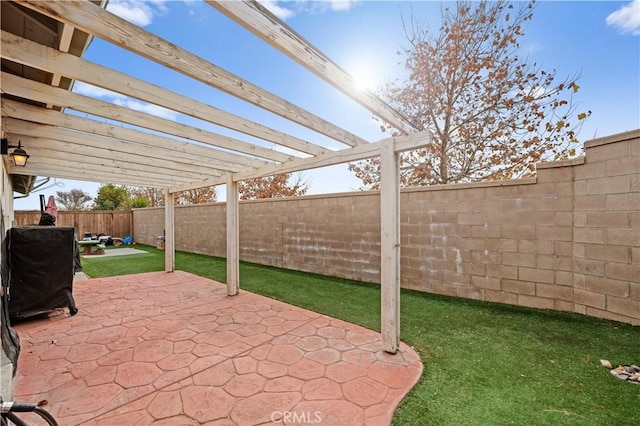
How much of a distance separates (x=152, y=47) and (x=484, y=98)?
894 cm

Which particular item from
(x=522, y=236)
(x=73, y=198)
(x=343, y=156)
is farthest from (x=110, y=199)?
(x=522, y=236)

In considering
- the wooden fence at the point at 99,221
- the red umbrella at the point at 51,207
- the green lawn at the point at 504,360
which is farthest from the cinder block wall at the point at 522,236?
the wooden fence at the point at 99,221

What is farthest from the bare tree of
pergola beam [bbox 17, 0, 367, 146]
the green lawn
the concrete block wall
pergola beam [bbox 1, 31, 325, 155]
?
pergola beam [bbox 17, 0, 367, 146]

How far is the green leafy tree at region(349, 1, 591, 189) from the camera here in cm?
753

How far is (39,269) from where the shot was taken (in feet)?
13.8

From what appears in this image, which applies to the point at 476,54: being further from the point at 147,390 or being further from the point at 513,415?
the point at 147,390

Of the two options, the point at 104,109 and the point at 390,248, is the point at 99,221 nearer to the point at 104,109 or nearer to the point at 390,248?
the point at 104,109

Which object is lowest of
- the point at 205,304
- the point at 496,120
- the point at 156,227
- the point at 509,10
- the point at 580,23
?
the point at 205,304

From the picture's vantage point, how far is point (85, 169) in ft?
17.1

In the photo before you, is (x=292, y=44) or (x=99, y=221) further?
(x=99, y=221)

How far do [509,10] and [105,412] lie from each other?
1133cm

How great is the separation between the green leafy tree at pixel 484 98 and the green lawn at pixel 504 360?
545cm

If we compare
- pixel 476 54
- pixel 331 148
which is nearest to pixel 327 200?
pixel 331 148

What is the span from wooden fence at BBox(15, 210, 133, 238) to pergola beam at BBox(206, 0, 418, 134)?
17.4 m
